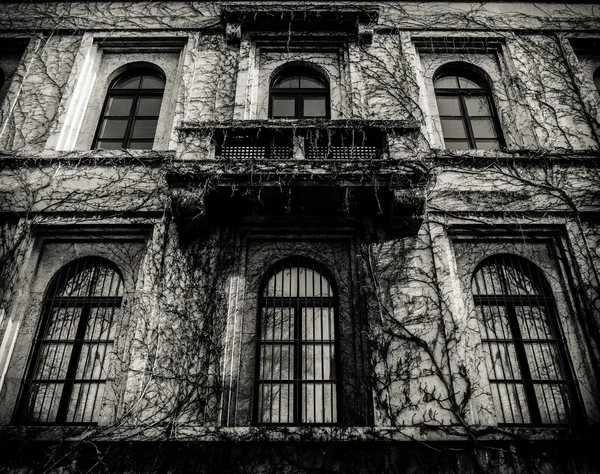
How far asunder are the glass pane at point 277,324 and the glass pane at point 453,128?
15.5 feet

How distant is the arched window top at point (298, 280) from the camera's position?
823 cm

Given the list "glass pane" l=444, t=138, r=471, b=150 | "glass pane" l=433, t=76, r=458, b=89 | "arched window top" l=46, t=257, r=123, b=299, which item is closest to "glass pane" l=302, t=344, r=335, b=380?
"arched window top" l=46, t=257, r=123, b=299

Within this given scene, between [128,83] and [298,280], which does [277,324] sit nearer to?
[298,280]

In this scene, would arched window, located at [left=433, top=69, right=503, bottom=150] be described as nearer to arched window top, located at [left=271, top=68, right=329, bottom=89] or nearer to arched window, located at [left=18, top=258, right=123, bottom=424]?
arched window top, located at [left=271, top=68, right=329, bottom=89]

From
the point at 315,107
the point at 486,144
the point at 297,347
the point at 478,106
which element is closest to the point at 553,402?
the point at 297,347

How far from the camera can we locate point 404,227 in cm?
832

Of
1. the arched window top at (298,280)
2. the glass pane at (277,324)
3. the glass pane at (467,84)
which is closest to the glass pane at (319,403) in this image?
the glass pane at (277,324)

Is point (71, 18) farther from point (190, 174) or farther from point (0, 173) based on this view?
point (190, 174)

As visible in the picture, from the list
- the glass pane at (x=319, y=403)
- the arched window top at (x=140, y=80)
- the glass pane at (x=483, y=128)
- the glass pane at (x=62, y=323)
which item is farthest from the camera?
the arched window top at (x=140, y=80)

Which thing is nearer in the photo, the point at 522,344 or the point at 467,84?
the point at 522,344

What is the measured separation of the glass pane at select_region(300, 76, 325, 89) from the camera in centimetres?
1075

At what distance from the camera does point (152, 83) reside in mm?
10836

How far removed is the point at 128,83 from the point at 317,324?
6.60 meters

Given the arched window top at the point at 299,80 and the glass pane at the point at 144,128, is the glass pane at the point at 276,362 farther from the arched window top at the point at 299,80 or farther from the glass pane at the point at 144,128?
the arched window top at the point at 299,80
